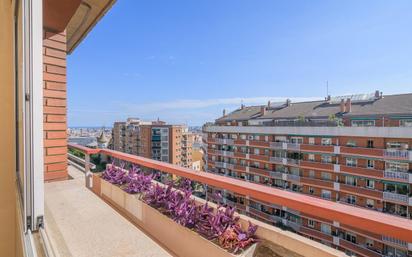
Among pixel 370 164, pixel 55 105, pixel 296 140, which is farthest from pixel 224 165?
pixel 55 105

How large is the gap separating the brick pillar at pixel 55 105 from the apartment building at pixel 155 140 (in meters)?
33.1

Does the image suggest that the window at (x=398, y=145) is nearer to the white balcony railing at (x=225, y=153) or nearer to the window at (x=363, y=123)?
the window at (x=363, y=123)

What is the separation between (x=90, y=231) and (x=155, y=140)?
34.7 m

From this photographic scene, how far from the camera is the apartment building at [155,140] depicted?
3544 centimetres

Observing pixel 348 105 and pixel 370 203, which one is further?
pixel 348 105

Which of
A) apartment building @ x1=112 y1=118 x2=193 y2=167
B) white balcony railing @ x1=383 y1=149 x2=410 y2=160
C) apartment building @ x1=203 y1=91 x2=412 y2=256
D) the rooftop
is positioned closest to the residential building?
apartment building @ x1=203 y1=91 x2=412 y2=256

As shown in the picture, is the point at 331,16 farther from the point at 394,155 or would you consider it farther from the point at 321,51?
the point at 394,155

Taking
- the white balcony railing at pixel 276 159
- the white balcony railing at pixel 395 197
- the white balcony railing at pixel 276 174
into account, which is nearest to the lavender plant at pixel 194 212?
the white balcony railing at pixel 395 197

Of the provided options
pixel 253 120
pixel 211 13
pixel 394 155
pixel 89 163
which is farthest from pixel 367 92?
pixel 89 163

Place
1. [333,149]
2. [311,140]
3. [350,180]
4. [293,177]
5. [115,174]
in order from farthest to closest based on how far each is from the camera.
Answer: [293,177] → [311,140] → [333,149] → [350,180] → [115,174]

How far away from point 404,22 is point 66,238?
3.23m

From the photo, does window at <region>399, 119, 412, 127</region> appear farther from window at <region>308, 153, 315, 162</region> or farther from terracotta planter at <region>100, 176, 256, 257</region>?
terracotta planter at <region>100, 176, 256, 257</region>

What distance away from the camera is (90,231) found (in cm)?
149

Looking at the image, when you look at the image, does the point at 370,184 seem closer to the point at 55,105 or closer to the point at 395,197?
the point at 395,197
